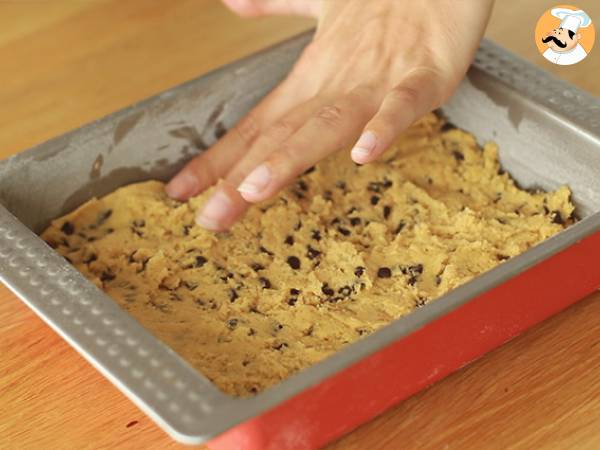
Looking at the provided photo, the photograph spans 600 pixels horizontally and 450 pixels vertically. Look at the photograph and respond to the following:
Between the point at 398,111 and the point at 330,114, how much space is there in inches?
2.7

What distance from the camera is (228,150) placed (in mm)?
1127

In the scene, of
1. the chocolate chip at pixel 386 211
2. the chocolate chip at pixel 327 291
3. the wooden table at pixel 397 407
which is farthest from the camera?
the chocolate chip at pixel 386 211

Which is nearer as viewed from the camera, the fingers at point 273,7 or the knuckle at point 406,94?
the knuckle at point 406,94

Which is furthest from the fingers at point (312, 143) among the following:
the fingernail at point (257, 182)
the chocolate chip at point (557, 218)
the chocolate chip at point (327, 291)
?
the chocolate chip at point (557, 218)

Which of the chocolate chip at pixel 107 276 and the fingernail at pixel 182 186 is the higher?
the fingernail at pixel 182 186

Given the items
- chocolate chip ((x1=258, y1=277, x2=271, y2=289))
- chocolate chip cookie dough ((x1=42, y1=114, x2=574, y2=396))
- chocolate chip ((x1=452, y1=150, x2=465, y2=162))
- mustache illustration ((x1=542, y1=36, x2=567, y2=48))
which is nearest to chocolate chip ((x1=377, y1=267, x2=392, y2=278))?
chocolate chip cookie dough ((x1=42, y1=114, x2=574, y2=396))

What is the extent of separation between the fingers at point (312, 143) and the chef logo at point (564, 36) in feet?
0.88

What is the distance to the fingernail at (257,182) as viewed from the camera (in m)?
0.96

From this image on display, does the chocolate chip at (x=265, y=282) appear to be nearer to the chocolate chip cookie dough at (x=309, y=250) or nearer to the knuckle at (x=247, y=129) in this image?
the chocolate chip cookie dough at (x=309, y=250)

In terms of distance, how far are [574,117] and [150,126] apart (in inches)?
17.3

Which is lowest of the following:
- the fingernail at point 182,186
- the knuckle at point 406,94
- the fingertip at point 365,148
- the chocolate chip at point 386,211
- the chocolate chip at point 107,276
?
the chocolate chip at point 107,276

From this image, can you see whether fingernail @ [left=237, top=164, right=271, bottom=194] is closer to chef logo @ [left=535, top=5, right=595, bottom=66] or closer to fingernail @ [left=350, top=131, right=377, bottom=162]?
fingernail @ [left=350, top=131, right=377, bottom=162]

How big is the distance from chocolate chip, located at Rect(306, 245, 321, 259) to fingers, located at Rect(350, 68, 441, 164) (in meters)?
0.10

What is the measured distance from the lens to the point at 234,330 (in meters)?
0.91
